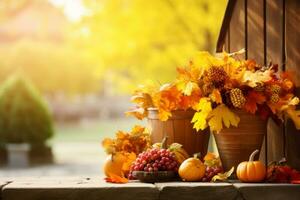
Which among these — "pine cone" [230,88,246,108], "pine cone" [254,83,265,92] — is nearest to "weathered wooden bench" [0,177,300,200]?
"pine cone" [230,88,246,108]

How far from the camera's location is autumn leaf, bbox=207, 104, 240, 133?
3.70 m

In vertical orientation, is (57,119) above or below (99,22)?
below

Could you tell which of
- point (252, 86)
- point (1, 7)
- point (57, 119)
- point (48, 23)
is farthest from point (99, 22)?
point (48, 23)

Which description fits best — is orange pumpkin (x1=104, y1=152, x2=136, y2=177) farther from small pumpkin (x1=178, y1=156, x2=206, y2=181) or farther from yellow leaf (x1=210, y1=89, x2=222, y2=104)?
yellow leaf (x1=210, y1=89, x2=222, y2=104)

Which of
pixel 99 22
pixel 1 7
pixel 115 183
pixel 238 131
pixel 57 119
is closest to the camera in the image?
pixel 115 183

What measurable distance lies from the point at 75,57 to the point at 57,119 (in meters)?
4.27

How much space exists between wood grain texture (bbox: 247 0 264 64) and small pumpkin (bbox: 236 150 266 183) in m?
0.96

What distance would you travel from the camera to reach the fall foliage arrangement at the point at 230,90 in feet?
12.1

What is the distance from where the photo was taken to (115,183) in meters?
3.54

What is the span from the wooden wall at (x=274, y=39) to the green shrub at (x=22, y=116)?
887 centimetres

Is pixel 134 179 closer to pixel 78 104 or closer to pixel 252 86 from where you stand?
pixel 252 86

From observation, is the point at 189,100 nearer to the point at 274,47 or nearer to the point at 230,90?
the point at 230,90

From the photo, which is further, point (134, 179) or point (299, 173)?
point (134, 179)

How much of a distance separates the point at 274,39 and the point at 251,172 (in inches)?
37.9
